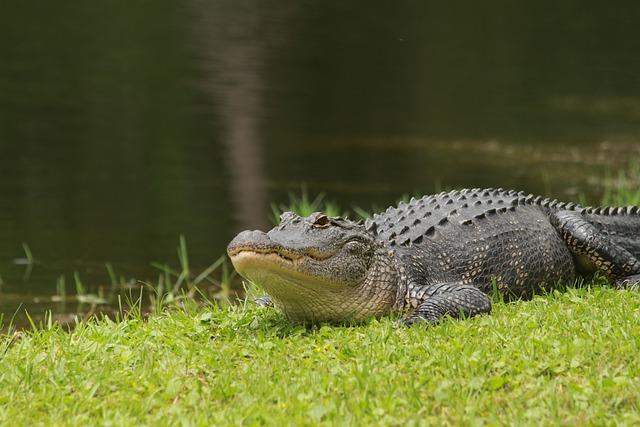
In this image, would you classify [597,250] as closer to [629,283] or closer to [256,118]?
[629,283]

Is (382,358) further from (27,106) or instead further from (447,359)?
(27,106)

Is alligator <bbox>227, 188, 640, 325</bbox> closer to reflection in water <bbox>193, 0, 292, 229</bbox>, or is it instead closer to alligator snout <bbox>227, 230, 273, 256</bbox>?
alligator snout <bbox>227, 230, 273, 256</bbox>

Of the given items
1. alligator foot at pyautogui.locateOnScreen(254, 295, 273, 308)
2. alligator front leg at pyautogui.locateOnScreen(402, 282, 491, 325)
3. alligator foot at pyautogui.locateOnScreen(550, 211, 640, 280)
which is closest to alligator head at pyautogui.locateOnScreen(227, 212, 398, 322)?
alligator front leg at pyautogui.locateOnScreen(402, 282, 491, 325)

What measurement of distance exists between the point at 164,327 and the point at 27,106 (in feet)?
44.6

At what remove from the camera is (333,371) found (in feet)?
17.7

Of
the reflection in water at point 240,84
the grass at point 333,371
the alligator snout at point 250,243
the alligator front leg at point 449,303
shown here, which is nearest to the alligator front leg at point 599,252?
the grass at point 333,371

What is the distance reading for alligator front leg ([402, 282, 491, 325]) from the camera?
6284mm

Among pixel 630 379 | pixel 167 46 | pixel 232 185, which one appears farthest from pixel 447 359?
pixel 167 46

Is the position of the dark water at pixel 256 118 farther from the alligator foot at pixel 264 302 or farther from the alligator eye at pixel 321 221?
the alligator eye at pixel 321 221

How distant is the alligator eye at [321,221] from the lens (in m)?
6.44

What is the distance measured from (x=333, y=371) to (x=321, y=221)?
50.4 inches

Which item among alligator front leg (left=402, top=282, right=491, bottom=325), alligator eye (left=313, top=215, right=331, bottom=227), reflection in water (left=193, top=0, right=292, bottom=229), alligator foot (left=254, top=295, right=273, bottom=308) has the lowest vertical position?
reflection in water (left=193, top=0, right=292, bottom=229)

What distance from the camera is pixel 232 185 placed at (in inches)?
579

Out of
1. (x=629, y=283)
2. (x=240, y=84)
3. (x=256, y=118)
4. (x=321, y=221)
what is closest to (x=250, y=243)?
(x=321, y=221)
